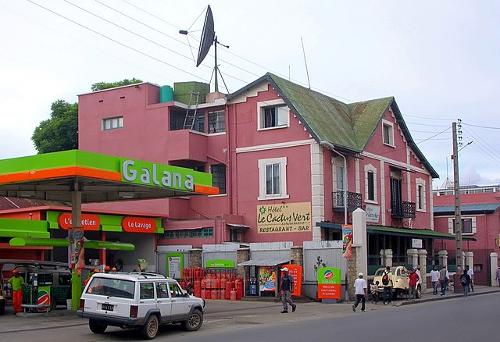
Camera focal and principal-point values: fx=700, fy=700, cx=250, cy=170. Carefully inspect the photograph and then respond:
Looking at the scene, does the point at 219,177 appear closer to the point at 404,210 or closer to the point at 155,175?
the point at 404,210

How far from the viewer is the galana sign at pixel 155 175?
78.4ft

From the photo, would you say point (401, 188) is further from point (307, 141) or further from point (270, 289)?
point (270, 289)

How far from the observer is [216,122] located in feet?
129

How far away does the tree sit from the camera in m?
53.3

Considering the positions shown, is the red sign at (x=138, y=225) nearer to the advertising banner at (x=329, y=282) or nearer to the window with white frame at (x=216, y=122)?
the window with white frame at (x=216, y=122)

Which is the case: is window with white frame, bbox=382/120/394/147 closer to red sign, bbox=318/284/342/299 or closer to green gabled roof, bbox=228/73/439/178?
green gabled roof, bbox=228/73/439/178

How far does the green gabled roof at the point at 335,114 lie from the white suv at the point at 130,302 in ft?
58.3

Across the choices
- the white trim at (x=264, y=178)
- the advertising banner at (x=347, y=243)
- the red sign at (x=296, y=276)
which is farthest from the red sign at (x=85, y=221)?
the advertising banner at (x=347, y=243)

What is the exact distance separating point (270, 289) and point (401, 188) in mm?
15022

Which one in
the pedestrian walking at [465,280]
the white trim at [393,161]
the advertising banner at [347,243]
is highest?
the white trim at [393,161]

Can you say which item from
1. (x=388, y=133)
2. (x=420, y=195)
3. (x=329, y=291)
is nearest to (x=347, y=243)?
(x=329, y=291)

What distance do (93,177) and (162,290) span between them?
211 inches

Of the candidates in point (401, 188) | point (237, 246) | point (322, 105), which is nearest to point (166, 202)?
point (237, 246)

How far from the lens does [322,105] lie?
40.2 metres
